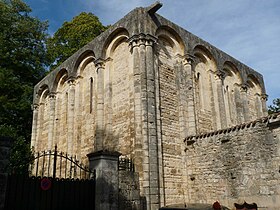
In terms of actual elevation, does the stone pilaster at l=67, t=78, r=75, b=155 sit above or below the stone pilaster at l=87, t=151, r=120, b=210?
above

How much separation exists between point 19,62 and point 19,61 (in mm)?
91

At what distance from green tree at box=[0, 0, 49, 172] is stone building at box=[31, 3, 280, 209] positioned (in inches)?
167

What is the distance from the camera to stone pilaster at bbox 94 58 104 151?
12190 mm

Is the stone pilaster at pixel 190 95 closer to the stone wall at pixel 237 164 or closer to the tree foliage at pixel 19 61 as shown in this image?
the stone wall at pixel 237 164

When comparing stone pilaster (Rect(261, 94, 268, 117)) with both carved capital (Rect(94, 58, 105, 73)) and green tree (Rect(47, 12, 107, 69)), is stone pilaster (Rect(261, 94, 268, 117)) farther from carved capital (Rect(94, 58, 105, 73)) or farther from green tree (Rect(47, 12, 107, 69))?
green tree (Rect(47, 12, 107, 69))

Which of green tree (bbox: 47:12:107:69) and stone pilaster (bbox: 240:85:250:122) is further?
green tree (bbox: 47:12:107:69)

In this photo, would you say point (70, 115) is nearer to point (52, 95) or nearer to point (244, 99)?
point (52, 95)

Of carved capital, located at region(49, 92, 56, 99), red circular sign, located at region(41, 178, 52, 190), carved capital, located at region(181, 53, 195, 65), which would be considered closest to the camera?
red circular sign, located at region(41, 178, 52, 190)

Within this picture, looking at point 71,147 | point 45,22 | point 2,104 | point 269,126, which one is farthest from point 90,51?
point 45,22

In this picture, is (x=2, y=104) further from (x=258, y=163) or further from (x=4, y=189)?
(x=258, y=163)

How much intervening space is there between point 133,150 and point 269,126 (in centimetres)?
438

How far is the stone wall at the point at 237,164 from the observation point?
9.43m

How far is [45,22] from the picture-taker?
970 inches

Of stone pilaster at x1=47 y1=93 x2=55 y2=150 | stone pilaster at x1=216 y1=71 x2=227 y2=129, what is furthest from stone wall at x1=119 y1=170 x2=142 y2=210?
stone pilaster at x1=47 y1=93 x2=55 y2=150
